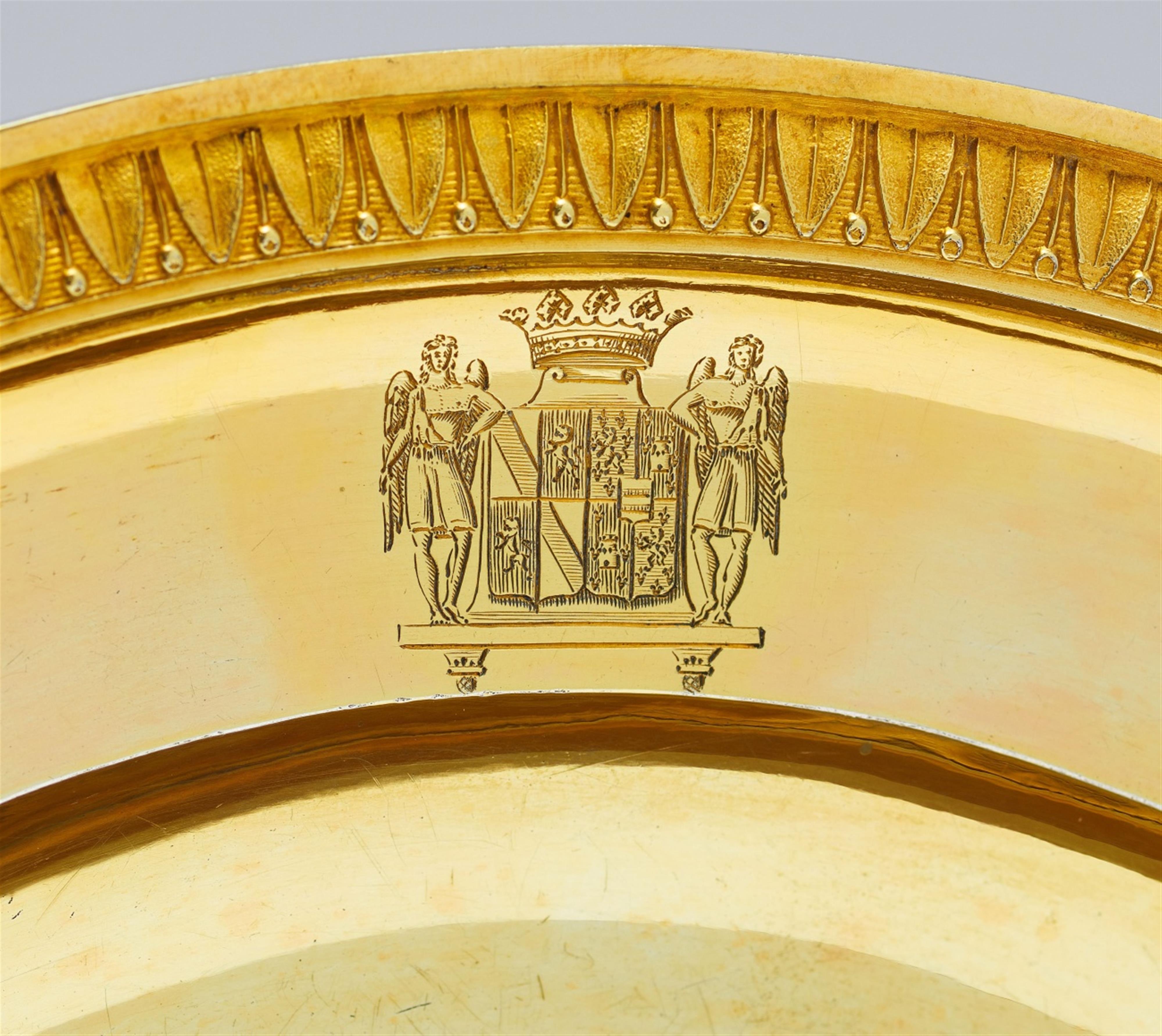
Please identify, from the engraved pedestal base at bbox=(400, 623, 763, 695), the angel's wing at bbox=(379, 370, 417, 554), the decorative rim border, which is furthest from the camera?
the engraved pedestal base at bbox=(400, 623, 763, 695)

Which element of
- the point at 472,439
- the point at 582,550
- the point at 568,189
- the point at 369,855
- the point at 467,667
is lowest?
the point at 369,855

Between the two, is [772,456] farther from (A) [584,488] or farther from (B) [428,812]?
(B) [428,812]

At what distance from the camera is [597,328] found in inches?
83.6

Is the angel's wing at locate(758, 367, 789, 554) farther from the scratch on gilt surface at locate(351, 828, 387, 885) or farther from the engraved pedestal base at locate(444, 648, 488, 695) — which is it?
the scratch on gilt surface at locate(351, 828, 387, 885)

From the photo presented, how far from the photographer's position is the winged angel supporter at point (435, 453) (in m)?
2.11

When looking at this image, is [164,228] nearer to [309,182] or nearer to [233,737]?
[309,182]

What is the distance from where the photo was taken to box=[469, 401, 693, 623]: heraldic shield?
2.16 metres

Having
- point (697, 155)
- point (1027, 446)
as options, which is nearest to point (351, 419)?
point (697, 155)

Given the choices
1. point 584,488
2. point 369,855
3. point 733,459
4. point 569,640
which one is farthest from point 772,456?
point 369,855

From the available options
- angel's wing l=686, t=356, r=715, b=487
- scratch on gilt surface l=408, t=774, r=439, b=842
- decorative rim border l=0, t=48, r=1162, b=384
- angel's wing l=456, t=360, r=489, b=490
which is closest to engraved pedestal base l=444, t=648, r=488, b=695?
scratch on gilt surface l=408, t=774, r=439, b=842

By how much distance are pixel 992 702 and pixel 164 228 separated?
1.74m

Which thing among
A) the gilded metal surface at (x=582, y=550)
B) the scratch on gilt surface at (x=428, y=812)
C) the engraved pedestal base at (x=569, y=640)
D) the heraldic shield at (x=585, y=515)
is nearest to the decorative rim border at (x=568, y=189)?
the gilded metal surface at (x=582, y=550)

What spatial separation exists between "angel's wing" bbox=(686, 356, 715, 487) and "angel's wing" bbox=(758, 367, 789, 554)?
0.10 m

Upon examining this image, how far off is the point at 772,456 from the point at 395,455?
0.69 meters
